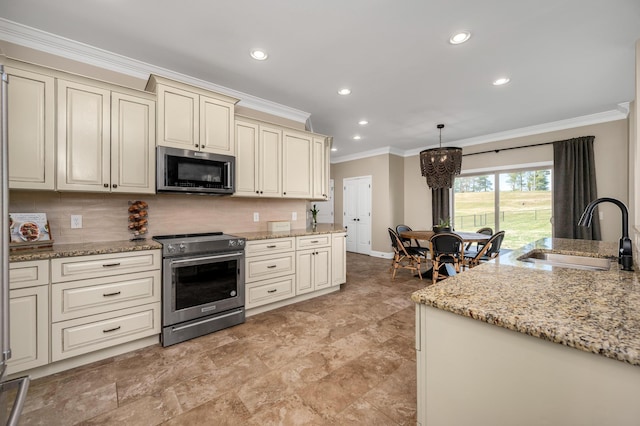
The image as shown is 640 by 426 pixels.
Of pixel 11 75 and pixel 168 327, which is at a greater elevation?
pixel 11 75

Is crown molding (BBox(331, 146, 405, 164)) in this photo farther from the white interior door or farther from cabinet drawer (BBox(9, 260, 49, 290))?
cabinet drawer (BBox(9, 260, 49, 290))

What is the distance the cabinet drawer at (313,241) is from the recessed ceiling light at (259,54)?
1.98 m

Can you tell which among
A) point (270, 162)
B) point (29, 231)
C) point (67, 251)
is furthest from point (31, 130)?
Answer: point (270, 162)

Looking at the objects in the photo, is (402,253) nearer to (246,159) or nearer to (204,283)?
(246,159)

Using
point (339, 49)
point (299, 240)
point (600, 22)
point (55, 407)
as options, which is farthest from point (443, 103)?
point (55, 407)

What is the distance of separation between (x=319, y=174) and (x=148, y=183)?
217 centimetres

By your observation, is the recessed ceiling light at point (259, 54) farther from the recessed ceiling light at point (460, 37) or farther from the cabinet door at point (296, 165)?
the recessed ceiling light at point (460, 37)

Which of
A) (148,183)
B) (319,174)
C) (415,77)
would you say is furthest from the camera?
(319,174)

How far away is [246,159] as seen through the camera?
3148 millimetres

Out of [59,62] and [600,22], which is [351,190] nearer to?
[600,22]

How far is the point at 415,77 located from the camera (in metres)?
2.95

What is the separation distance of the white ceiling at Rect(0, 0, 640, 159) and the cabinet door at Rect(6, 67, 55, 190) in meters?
0.54

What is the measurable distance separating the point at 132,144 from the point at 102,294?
50.7 inches

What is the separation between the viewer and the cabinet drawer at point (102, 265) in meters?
1.89
